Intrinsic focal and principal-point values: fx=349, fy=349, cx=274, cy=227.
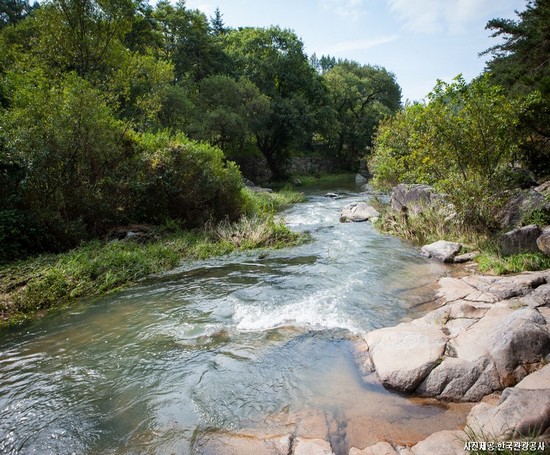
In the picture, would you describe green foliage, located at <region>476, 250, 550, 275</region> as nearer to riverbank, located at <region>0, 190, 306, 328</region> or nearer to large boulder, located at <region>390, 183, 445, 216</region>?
large boulder, located at <region>390, 183, 445, 216</region>

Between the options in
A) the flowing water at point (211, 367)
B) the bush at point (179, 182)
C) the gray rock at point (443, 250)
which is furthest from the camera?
the bush at point (179, 182)

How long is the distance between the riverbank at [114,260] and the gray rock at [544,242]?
7.40m

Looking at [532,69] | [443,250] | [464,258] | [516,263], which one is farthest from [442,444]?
[532,69]

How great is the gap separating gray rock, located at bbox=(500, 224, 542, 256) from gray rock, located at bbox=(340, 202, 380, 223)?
7.51m

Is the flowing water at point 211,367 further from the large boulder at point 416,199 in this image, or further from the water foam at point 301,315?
the large boulder at point 416,199

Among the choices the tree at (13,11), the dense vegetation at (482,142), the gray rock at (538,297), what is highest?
the tree at (13,11)

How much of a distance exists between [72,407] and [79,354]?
153 cm

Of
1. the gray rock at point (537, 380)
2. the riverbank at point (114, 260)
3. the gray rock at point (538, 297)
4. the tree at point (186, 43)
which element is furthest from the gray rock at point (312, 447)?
the tree at point (186, 43)

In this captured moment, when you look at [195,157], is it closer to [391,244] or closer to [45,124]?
[45,124]

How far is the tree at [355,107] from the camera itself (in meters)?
44.8

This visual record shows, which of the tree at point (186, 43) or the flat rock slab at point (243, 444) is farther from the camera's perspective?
the tree at point (186, 43)

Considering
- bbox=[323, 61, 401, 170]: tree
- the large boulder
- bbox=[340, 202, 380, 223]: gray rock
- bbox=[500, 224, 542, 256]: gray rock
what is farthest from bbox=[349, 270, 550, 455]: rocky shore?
bbox=[323, 61, 401, 170]: tree

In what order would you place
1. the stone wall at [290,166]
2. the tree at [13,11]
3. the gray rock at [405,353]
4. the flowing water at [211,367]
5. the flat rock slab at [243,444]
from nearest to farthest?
the flat rock slab at [243,444] < the flowing water at [211,367] < the gray rock at [405,353] < the stone wall at [290,166] < the tree at [13,11]

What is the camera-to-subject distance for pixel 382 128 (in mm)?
20938
